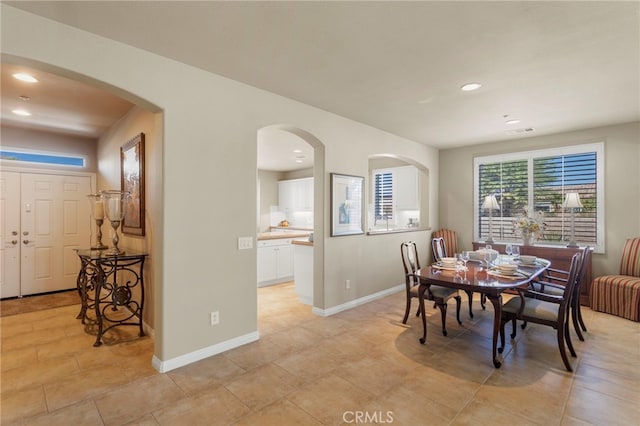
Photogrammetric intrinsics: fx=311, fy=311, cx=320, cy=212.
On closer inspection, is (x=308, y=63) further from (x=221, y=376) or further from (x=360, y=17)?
(x=221, y=376)

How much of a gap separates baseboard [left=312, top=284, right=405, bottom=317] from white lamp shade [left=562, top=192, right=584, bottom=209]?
280 centimetres

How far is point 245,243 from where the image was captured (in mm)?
3250

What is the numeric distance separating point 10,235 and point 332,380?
568 centimetres

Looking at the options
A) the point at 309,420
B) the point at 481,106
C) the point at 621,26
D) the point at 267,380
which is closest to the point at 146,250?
the point at 267,380

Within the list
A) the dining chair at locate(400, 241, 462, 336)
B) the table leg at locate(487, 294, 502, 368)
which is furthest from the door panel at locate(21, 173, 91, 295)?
the table leg at locate(487, 294, 502, 368)

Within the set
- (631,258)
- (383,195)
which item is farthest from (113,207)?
(631,258)

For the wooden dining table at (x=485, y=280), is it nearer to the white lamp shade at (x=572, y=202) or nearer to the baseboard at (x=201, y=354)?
the white lamp shade at (x=572, y=202)

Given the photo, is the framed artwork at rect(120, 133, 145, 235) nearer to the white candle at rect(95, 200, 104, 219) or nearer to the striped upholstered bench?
the white candle at rect(95, 200, 104, 219)

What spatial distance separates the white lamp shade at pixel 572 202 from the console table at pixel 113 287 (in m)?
5.84

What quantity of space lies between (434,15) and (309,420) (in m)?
2.83

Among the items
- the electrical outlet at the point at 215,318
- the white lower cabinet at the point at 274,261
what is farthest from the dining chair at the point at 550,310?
the white lower cabinet at the point at 274,261

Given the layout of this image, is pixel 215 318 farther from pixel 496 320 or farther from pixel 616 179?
pixel 616 179

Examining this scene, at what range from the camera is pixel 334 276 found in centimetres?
425

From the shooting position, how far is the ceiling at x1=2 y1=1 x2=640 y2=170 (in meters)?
2.04
